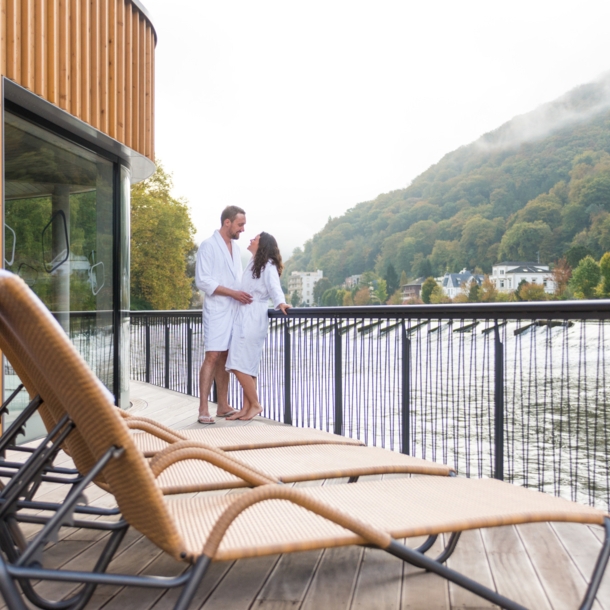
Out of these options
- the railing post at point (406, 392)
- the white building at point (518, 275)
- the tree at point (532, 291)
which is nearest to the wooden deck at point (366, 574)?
the railing post at point (406, 392)

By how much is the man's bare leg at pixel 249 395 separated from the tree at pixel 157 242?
3299 centimetres

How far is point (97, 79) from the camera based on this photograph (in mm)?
5328

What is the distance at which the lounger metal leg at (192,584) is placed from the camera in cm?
128

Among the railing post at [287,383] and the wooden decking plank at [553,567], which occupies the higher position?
the railing post at [287,383]

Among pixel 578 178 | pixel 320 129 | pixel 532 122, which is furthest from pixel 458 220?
pixel 320 129

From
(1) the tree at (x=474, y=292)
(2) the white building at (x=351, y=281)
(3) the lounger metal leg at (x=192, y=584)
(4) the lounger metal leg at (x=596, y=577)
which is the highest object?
(2) the white building at (x=351, y=281)

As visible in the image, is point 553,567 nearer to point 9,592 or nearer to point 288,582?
point 288,582

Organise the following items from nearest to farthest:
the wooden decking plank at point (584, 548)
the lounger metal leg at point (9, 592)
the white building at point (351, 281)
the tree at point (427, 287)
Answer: the lounger metal leg at point (9, 592), the wooden decking plank at point (584, 548), the tree at point (427, 287), the white building at point (351, 281)

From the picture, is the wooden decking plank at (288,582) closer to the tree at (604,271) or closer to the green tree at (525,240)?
the green tree at (525,240)

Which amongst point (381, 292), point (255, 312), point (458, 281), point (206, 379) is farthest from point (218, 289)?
point (381, 292)

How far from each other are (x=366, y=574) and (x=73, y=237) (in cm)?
427

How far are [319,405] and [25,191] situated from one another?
2.73 m

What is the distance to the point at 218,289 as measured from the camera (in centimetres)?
520

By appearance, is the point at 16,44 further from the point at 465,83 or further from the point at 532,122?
the point at 465,83
